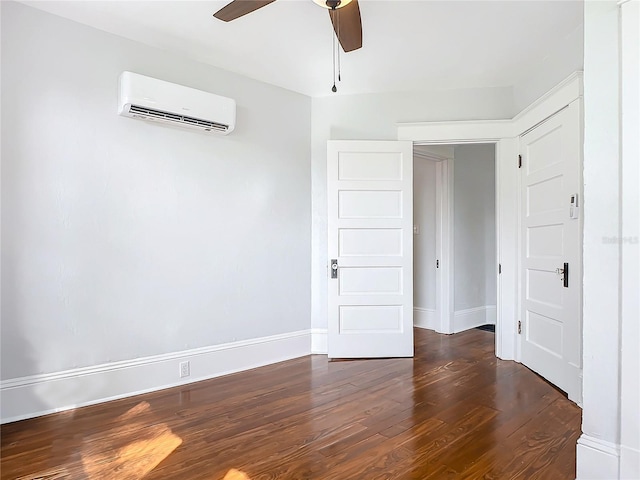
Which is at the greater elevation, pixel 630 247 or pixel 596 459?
pixel 630 247

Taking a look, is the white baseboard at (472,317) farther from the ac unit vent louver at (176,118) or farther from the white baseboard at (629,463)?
the ac unit vent louver at (176,118)

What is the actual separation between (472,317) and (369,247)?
2.21 metres

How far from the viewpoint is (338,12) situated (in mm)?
2189

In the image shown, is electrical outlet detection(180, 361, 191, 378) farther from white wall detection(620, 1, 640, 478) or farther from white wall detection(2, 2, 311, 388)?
white wall detection(620, 1, 640, 478)

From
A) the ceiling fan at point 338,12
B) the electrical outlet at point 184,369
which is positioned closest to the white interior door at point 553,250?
the ceiling fan at point 338,12

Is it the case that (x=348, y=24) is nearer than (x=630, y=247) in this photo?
No

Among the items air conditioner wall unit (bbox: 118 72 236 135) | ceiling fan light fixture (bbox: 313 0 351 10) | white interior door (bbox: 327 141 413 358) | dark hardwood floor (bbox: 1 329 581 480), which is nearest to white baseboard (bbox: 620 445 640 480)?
dark hardwood floor (bbox: 1 329 581 480)

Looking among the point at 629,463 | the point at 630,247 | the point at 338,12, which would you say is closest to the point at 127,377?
the point at 338,12

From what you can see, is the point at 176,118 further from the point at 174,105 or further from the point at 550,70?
the point at 550,70

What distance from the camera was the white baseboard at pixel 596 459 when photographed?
1.69 m

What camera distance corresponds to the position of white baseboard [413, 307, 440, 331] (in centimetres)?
512

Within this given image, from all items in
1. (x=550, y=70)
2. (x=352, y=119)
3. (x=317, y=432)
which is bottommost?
(x=317, y=432)

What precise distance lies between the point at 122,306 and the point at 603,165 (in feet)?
9.84

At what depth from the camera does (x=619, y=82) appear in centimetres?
→ 170
